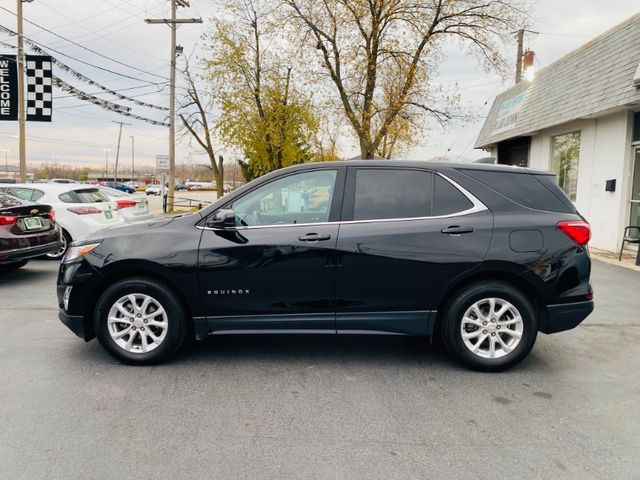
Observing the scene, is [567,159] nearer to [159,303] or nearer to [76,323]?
[159,303]

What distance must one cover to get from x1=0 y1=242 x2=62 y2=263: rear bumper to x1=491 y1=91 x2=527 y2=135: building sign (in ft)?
46.9

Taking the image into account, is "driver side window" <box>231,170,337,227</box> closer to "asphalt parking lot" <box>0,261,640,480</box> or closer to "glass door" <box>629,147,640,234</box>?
"asphalt parking lot" <box>0,261,640,480</box>

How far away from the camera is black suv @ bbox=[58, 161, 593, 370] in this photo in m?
4.16

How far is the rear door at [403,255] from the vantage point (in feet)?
13.6

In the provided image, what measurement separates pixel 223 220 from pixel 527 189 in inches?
102

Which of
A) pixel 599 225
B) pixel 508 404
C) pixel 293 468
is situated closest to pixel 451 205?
pixel 508 404

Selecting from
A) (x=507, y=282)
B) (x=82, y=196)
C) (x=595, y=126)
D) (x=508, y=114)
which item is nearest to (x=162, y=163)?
(x=82, y=196)

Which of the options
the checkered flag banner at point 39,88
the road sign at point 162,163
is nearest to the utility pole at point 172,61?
the road sign at point 162,163

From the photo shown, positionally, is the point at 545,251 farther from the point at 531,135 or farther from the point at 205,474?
the point at 531,135

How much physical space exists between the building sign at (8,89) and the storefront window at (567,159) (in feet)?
Answer: 57.1

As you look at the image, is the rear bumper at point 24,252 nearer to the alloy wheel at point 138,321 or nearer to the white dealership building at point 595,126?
the alloy wheel at point 138,321

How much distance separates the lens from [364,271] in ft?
13.7

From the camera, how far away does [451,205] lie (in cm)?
427

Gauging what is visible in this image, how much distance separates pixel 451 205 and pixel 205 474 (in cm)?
279
